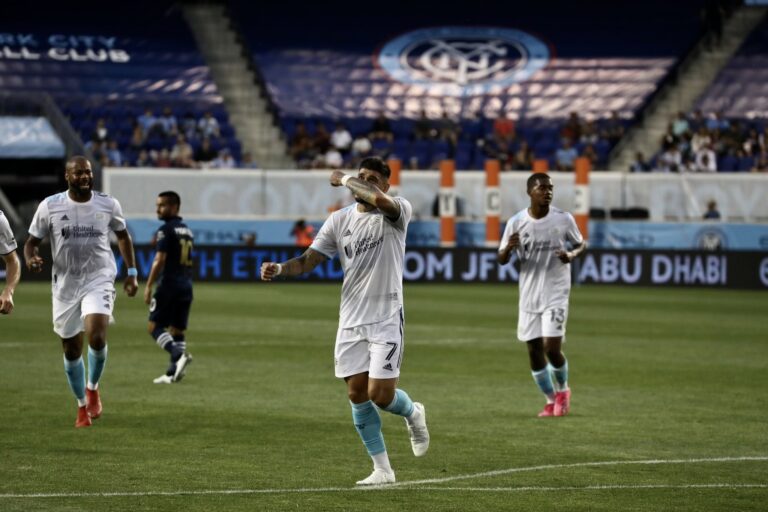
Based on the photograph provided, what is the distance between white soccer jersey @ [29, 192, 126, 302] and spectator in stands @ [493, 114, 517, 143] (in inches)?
1225

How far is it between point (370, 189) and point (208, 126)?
3384cm

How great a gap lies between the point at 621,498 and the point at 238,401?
5.99 m

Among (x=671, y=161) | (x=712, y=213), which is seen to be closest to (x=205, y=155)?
(x=671, y=161)

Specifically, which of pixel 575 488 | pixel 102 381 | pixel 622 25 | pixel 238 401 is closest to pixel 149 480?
pixel 575 488

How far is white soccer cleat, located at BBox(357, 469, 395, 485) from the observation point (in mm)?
9734

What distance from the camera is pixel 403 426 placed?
1294cm

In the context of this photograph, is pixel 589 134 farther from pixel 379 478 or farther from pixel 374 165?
pixel 379 478

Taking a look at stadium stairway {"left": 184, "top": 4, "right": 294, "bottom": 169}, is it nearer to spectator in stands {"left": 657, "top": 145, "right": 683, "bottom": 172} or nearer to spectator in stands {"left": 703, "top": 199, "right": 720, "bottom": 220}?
spectator in stands {"left": 657, "top": 145, "right": 683, "bottom": 172}

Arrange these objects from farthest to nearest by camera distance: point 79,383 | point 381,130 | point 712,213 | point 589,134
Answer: point 589,134, point 381,130, point 712,213, point 79,383

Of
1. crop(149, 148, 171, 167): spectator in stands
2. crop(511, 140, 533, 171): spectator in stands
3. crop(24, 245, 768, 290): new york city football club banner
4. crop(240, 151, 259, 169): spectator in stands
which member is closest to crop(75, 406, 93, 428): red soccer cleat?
crop(24, 245, 768, 290): new york city football club banner

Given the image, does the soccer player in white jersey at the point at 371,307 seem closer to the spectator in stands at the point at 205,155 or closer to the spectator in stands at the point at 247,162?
the spectator in stands at the point at 205,155

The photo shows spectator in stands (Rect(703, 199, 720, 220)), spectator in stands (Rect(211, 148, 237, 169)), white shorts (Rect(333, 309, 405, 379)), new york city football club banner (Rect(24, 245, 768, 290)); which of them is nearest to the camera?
white shorts (Rect(333, 309, 405, 379))

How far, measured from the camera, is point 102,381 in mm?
16172

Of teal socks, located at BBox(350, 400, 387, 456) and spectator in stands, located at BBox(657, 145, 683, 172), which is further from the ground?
spectator in stands, located at BBox(657, 145, 683, 172)
